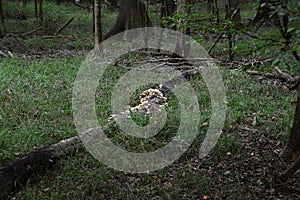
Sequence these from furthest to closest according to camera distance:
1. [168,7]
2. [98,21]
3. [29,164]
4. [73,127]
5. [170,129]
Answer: [168,7] → [98,21] → [73,127] → [170,129] → [29,164]

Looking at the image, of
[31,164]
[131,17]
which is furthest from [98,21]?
[31,164]

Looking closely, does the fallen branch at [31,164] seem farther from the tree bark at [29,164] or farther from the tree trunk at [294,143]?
the tree trunk at [294,143]

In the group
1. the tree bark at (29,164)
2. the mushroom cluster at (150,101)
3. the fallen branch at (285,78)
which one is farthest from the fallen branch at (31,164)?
the fallen branch at (285,78)

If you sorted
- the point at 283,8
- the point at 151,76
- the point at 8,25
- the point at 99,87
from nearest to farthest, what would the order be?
the point at 283,8 → the point at 99,87 → the point at 151,76 → the point at 8,25

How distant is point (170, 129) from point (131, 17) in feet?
23.1

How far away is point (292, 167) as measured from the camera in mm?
3459

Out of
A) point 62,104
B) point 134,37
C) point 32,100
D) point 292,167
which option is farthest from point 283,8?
point 134,37

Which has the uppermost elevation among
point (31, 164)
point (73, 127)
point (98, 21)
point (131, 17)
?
point (98, 21)

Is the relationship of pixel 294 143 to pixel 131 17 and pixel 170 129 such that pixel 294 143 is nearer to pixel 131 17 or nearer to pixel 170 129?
pixel 170 129

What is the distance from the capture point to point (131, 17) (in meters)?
11.1

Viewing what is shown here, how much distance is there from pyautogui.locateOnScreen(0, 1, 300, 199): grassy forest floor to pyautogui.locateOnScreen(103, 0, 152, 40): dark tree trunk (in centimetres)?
365

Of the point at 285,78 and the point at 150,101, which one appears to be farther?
the point at 285,78

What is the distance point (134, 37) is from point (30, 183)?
7.66 metres

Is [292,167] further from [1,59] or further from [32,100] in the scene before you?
[1,59]
